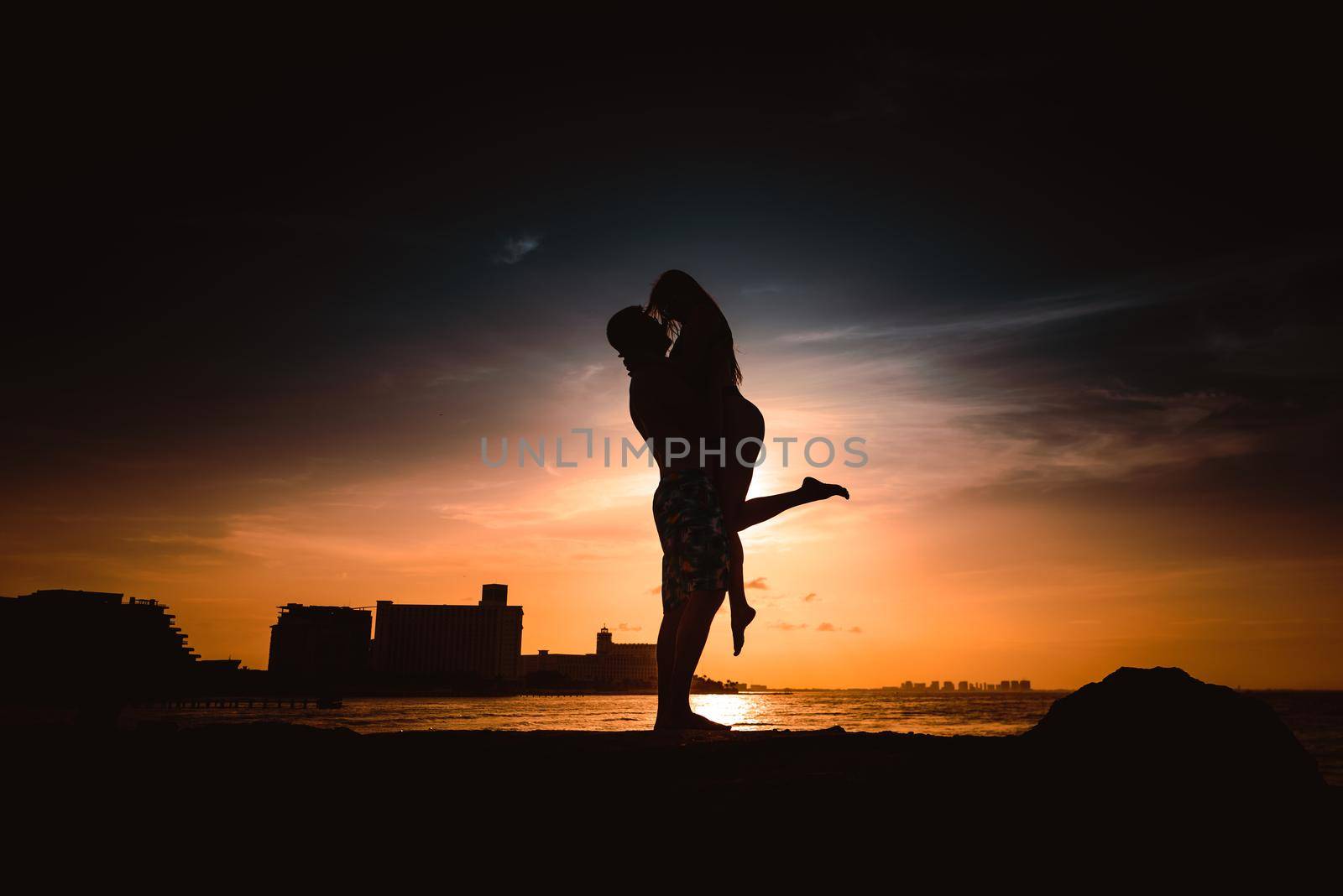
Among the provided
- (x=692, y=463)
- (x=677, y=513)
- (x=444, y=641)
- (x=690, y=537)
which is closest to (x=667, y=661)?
(x=690, y=537)

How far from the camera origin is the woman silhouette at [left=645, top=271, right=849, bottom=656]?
485 cm

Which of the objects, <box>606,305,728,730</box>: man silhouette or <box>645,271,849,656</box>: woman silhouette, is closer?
<box>606,305,728,730</box>: man silhouette

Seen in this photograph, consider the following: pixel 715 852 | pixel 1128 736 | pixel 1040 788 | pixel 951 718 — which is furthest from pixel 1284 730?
pixel 951 718

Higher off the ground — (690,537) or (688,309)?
(688,309)

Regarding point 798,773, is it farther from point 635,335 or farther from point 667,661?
point 635,335

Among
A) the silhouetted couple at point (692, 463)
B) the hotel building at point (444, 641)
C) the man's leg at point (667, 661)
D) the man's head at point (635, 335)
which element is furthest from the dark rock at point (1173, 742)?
the hotel building at point (444, 641)

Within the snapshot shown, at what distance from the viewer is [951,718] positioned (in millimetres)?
58719

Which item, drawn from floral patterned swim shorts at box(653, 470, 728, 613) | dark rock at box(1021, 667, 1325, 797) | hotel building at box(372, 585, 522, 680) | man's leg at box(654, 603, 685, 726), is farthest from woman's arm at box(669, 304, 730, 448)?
hotel building at box(372, 585, 522, 680)

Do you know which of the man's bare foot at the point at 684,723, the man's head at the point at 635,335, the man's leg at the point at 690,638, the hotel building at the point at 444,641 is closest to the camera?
the man's bare foot at the point at 684,723

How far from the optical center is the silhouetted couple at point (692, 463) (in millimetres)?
4539

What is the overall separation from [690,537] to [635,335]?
1.41 metres

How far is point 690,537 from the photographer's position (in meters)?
4.58

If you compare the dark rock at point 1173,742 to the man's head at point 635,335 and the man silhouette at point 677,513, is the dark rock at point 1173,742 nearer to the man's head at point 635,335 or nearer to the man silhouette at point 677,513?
the man silhouette at point 677,513

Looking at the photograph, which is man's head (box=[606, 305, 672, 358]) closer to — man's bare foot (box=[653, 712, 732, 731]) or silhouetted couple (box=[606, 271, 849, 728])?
silhouetted couple (box=[606, 271, 849, 728])
